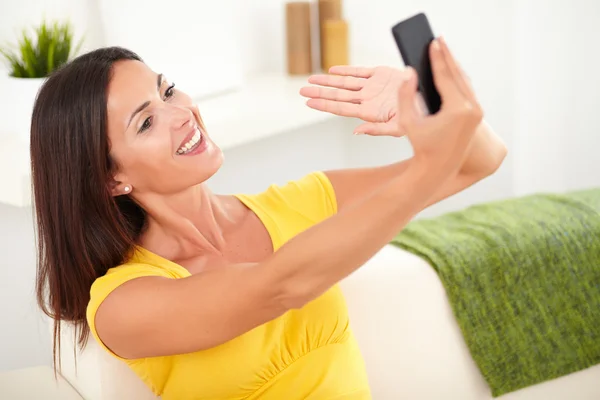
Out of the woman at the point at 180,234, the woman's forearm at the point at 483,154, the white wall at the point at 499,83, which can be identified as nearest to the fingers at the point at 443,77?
the woman at the point at 180,234

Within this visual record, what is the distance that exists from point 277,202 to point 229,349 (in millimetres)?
313

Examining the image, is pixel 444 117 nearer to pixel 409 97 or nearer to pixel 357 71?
pixel 409 97

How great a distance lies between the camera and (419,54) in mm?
1108

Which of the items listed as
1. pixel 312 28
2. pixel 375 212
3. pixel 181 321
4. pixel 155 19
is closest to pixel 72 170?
pixel 181 321

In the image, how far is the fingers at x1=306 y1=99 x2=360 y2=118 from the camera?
1.42 meters

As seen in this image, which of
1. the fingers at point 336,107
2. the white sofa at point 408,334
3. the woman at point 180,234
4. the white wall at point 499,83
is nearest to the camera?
the woman at point 180,234

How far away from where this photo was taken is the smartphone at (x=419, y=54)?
109 cm

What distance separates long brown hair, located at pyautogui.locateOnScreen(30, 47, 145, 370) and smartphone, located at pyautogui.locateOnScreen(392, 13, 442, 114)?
518mm

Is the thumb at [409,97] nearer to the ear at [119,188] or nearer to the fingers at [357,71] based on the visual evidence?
A: the fingers at [357,71]

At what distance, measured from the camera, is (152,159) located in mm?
1430

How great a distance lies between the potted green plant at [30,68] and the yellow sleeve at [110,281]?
72 cm

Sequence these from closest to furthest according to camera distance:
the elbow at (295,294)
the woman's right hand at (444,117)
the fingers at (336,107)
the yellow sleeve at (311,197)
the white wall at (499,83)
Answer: the woman's right hand at (444,117) < the elbow at (295,294) < the fingers at (336,107) < the yellow sleeve at (311,197) < the white wall at (499,83)

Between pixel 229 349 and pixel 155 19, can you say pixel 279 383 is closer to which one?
pixel 229 349

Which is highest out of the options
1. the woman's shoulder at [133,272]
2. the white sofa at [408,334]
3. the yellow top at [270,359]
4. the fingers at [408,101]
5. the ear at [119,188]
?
the fingers at [408,101]
